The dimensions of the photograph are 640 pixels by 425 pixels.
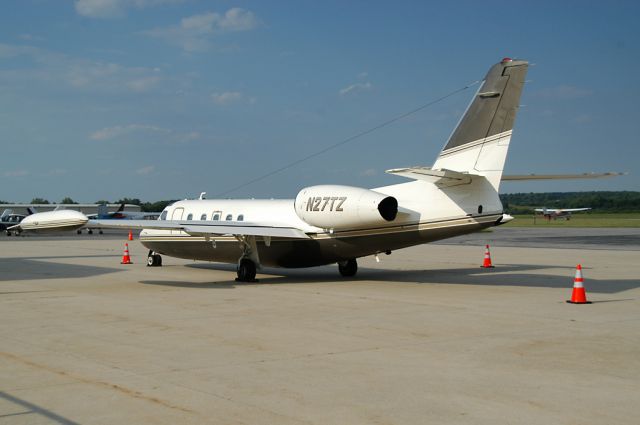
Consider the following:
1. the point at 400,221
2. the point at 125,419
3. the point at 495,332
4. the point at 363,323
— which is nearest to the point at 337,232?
the point at 400,221

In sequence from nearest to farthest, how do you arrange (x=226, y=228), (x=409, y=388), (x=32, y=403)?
(x=32, y=403)
(x=409, y=388)
(x=226, y=228)

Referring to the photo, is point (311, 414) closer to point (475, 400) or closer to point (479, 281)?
point (475, 400)

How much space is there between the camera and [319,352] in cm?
1025

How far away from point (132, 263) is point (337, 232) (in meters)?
12.4

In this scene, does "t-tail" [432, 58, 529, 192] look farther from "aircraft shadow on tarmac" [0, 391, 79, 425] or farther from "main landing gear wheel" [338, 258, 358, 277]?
"aircraft shadow on tarmac" [0, 391, 79, 425]

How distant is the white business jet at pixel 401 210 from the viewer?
18016 mm

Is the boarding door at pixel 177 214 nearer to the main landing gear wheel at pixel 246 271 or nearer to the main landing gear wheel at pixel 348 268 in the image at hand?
the main landing gear wheel at pixel 246 271

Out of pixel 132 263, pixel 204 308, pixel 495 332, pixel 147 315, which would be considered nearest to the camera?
pixel 495 332

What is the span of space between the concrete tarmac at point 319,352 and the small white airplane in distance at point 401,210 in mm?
1146

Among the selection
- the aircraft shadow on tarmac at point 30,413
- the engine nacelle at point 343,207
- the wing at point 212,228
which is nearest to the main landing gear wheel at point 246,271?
the wing at point 212,228

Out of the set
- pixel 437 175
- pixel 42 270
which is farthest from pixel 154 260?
pixel 437 175

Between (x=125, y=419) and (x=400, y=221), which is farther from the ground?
(x=400, y=221)

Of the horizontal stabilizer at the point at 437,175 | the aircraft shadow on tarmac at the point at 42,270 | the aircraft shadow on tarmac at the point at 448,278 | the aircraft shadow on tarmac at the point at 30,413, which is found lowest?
the aircraft shadow on tarmac at the point at 30,413

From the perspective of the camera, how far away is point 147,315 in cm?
1402
